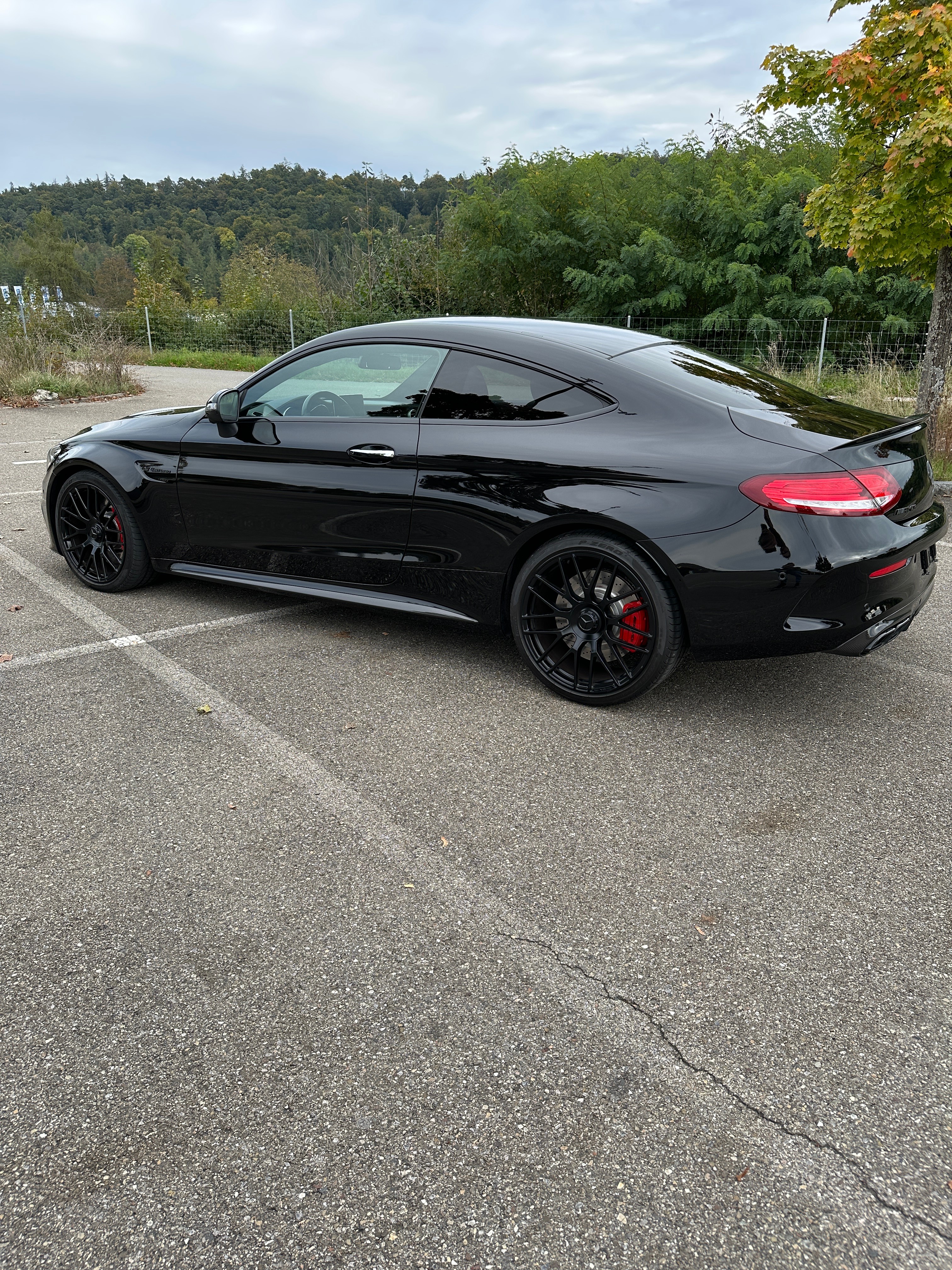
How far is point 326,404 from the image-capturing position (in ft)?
14.6

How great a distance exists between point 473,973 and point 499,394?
2.47m

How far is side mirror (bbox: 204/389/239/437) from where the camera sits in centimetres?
464

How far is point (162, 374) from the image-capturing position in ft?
76.9

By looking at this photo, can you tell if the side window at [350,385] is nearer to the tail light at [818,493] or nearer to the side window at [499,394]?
the side window at [499,394]

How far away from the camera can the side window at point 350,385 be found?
4.16m

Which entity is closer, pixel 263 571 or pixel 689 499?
pixel 689 499

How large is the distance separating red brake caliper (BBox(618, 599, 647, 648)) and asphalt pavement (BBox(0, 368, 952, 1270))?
1.06 feet

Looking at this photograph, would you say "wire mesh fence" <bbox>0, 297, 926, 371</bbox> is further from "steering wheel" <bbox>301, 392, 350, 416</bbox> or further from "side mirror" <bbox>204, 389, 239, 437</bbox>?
"side mirror" <bbox>204, 389, 239, 437</bbox>

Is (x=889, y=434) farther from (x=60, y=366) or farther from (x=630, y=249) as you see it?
(x=630, y=249)

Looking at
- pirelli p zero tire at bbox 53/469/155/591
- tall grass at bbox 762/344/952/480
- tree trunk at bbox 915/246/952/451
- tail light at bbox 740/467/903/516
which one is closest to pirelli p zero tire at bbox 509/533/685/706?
tail light at bbox 740/467/903/516

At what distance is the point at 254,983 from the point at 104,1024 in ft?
1.12

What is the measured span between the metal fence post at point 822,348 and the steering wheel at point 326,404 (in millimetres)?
13110

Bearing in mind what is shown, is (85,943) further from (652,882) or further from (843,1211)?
(843,1211)

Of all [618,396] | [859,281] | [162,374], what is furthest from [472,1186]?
[162,374]
